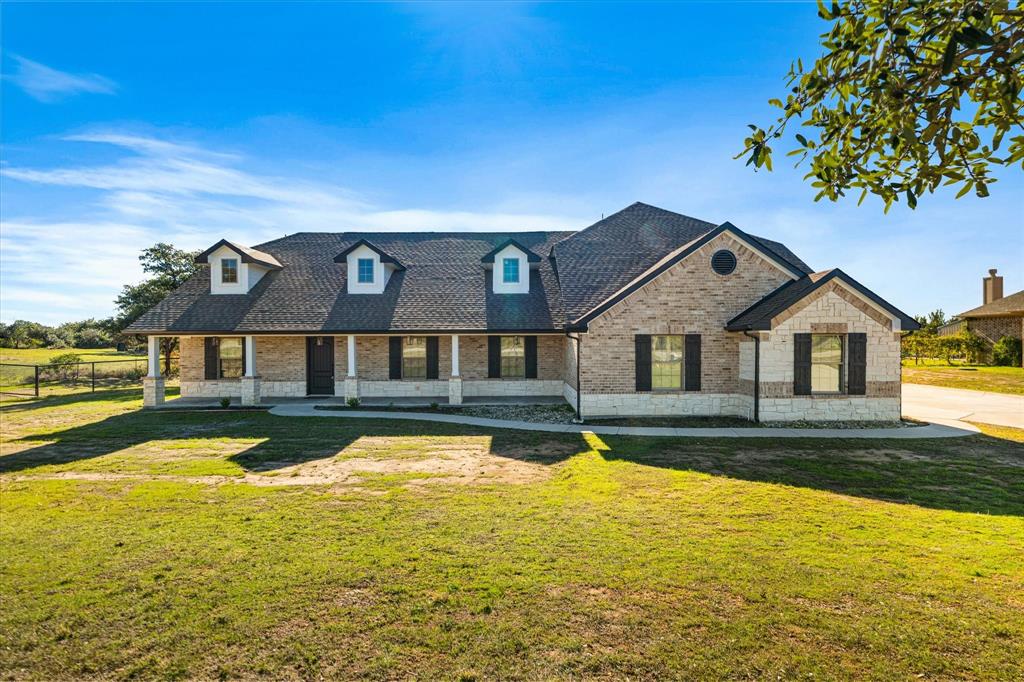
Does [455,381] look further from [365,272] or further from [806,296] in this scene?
[806,296]

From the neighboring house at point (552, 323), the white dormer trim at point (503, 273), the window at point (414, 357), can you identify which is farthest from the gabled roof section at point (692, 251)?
the window at point (414, 357)

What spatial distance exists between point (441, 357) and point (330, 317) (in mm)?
4632

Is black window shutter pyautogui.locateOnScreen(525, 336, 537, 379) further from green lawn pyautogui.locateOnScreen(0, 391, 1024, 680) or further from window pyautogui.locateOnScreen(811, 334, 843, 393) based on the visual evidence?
window pyautogui.locateOnScreen(811, 334, 843, 393)

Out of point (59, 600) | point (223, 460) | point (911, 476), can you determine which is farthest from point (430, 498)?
point (911, 476)

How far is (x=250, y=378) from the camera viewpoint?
698 inches

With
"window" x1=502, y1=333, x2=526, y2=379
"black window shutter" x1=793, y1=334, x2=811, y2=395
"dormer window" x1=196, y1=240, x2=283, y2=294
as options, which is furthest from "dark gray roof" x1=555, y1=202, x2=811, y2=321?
"dormer window" x1=196, y1=240, x2=283, y2=294

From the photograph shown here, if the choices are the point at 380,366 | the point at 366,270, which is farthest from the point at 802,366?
the point at 366,270

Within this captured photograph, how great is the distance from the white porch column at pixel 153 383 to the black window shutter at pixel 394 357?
333 inches

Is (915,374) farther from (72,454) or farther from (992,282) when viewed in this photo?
(72,454)

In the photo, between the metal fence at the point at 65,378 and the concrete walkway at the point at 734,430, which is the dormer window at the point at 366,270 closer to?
the concrete walkway at the point at 734,430

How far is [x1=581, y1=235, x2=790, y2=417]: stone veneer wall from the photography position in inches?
594

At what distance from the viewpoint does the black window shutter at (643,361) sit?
15133mm

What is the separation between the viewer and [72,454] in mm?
10609

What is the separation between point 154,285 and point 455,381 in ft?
75.0
